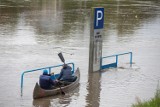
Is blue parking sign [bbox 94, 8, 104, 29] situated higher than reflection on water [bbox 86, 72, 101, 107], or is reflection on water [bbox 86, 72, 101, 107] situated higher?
blue parking sign [bbox 94, 8, 104, 29]

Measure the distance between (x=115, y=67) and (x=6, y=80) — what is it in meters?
6.17

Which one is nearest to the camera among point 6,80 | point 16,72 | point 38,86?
point 38,86

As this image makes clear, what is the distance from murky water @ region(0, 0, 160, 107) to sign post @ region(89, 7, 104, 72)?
504 millimetres

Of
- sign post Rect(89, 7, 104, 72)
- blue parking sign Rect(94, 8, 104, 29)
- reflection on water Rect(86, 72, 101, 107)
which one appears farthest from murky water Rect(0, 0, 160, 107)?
blue parking sign Rect(94, 8, 104, 29)

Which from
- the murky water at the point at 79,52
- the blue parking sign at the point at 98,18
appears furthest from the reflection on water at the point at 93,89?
the blue parking sign at the point at 98,18

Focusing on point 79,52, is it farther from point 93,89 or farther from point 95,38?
point 93,89

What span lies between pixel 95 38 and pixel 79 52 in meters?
5.98

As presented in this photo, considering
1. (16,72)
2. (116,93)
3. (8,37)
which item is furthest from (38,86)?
(8,37)

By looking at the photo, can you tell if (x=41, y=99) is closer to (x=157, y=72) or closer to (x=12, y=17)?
(x=157, y=72)

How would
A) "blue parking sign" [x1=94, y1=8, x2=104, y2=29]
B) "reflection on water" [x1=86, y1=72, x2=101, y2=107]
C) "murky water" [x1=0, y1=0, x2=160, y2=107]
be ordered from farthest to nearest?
"blue parking sign" [x1=94, y1=8, x2=104, y2=29] → "murky water" [x1=0, y1=0, x2=160, y2=107] → "reflection on water" [x1=86, y1=72, x2=101, y2=107]

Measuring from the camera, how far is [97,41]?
21.3 m

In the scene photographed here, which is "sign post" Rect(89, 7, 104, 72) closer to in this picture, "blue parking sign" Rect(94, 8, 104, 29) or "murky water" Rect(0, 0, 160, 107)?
"blue parking sign" Rect(94, 8, 104, 29)

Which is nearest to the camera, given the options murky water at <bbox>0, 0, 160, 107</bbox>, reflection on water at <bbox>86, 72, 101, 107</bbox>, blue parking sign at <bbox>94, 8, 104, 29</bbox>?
reflection on water at <bbox>86, 72, 101, 107</bbox>

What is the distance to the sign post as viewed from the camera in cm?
2077
